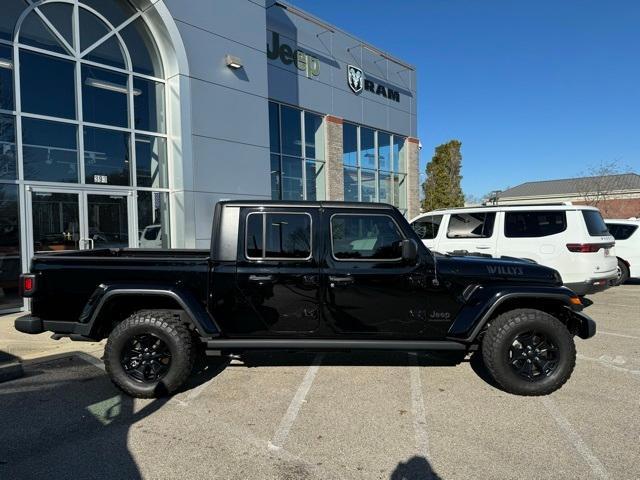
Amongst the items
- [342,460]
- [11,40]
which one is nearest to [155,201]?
[11,40]

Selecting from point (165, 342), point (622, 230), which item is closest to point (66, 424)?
point (165, 342)

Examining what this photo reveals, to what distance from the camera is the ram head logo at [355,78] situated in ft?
52.9

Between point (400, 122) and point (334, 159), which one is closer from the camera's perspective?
point (334, 159)

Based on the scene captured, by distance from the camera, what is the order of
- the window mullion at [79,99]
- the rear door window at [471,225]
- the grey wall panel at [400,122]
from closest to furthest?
the rear door window at [471,225], the window mullion at [79,99], the grey wall panel at [400,122]

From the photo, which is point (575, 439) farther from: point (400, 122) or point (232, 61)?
point (400, 122)

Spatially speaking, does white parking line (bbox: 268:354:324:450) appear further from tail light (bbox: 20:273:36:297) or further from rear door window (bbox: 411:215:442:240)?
rear door window (bbox: 411:215:442:240)

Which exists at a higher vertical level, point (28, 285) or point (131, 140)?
point (131, 140)

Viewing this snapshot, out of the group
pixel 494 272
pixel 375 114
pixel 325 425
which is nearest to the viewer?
pixel 325 425

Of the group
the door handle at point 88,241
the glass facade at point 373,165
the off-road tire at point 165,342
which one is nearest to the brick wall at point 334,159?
the glass facade at point 373,165

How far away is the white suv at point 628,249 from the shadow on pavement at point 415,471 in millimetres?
10310

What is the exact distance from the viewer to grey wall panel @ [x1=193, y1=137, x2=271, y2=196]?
10031 millimetres

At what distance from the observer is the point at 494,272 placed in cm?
446

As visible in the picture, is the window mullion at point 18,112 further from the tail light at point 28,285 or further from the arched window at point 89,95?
the tail light at point 28,285

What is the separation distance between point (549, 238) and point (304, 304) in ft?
17.4
